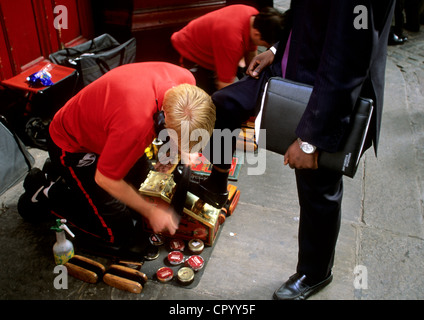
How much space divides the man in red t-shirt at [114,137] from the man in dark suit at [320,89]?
35 cm

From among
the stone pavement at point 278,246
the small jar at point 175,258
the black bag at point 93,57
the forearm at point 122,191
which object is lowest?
the stone pavement at point 278,246

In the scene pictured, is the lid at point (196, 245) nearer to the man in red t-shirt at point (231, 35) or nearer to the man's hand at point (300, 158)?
the man's hand at point (300, 158)

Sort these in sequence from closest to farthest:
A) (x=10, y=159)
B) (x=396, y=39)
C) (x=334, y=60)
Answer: (x=334, y=60) < (x=10, y=159) < (x=396, y=39)

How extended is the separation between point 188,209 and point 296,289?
0.77 m

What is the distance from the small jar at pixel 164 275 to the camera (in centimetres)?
220

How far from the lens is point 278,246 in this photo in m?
2.50

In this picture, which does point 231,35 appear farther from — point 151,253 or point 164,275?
point 164,275

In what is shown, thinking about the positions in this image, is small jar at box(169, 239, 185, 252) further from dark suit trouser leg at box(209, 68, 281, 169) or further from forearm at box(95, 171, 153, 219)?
dark suit trouser leg at box(209, 68, 281, 169)

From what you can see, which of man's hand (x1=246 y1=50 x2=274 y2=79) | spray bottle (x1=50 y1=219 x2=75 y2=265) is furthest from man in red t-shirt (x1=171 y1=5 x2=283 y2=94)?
spray bottle (x1=50 y1=219 x2=75 y2=265)

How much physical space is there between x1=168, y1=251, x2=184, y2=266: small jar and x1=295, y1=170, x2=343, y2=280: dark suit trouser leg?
0.71 m

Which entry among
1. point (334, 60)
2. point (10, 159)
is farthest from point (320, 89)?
point (10, 159)

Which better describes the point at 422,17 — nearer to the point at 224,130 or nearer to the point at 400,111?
the point at 400,111

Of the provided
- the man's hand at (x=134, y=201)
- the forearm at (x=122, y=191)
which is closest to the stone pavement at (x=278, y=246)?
→ the man's hand at (x=134, y=201)
